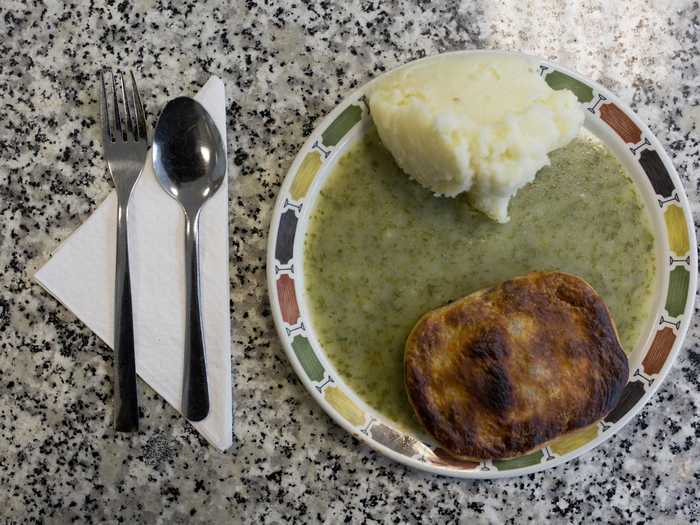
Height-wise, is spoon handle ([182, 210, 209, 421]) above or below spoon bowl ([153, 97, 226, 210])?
below

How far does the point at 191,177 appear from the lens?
4.44ft

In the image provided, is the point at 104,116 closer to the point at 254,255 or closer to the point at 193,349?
the point at 254,255

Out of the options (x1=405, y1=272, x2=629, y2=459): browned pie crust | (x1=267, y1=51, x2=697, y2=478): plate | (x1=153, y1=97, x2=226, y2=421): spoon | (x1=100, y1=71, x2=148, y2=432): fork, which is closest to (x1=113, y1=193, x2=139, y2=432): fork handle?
(x1=100, y1=71, x2=148, y2=432): fork

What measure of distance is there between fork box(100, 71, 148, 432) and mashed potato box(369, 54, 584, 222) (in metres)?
0.54

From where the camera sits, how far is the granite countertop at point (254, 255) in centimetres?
138

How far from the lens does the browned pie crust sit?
1.28 metres

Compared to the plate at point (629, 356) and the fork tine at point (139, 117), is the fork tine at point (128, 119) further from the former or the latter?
the plate at point (629, 356)

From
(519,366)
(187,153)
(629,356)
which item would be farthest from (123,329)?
(629,356)

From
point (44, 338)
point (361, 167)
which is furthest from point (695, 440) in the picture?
point (44, 338)

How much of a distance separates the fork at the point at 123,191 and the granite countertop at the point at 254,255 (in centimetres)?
5

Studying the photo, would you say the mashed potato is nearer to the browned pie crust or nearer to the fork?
the browned pie crust

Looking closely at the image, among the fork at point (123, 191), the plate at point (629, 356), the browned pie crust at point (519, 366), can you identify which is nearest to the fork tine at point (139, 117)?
the fork at point (123, 191)

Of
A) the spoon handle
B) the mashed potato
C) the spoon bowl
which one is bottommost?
the spoon handle

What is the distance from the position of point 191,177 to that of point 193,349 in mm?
379
